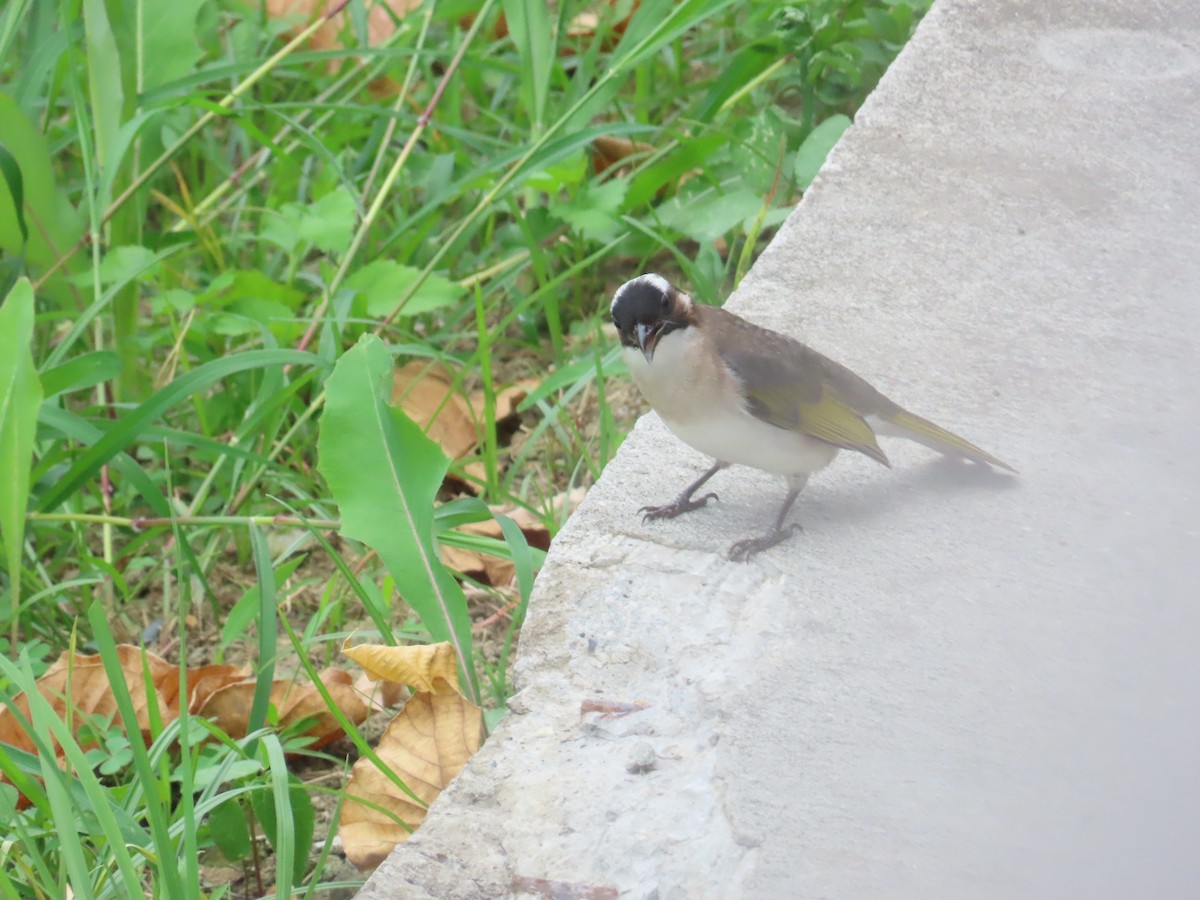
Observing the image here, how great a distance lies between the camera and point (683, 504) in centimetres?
297

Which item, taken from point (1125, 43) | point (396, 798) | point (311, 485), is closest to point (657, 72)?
point (1125, 43)

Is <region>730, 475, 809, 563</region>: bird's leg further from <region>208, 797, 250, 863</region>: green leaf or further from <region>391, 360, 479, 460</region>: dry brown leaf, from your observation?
<region>391, 360, 479, 460</region>: dry brown leaf

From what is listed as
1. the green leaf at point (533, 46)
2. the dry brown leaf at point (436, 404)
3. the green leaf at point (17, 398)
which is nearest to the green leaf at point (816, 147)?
the green leaf at point (533, 46)

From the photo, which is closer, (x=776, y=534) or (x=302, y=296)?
(x=776, y=534)

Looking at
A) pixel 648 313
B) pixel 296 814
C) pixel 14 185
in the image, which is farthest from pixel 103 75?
pixel 296 814

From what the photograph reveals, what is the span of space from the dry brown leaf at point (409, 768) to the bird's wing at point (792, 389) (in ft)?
2.71

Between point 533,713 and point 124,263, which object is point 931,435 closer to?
point 533,713

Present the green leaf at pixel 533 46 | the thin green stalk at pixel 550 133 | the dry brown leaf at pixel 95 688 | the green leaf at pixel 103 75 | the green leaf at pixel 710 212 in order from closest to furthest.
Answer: the dry brown leaf at pixel 95 688
the thin green stalk at pixel 550 133
the green leaf at pixel 103 75
the green leaf at pixel 533 46
the green leaf at pixel 710 212

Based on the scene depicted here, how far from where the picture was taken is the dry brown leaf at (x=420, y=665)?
2.83 meters

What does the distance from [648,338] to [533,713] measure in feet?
2.81

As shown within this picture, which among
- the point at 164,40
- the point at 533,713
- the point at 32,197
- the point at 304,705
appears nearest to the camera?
the point at 533,713

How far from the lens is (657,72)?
17.9 ft

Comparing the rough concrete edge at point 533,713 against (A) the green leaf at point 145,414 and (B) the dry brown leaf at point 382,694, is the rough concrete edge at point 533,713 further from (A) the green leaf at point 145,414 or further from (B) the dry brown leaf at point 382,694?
(A) the green leaf at point 145,414

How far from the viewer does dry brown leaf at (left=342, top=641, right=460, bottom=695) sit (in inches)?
111
